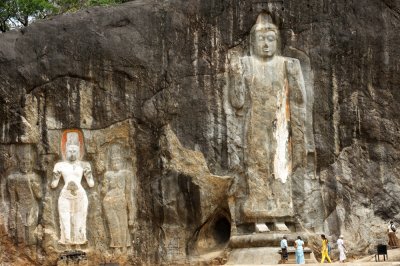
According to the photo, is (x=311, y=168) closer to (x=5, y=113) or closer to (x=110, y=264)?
(x=110, y=264)

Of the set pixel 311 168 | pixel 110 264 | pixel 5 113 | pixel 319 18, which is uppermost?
pixel 319 18

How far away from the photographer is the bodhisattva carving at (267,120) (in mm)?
18922

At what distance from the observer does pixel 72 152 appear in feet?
63.4

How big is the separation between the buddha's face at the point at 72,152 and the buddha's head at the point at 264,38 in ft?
13.2

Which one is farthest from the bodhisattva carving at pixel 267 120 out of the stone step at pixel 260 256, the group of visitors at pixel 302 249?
the group of visitors at pixel 302 249

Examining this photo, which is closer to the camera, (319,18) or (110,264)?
(110,264)

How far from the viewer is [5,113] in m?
19.2

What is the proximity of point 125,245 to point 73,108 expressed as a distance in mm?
2898

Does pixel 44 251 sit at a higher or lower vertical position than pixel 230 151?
lower

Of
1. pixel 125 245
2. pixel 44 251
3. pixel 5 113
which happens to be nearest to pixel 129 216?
pixel 125 245

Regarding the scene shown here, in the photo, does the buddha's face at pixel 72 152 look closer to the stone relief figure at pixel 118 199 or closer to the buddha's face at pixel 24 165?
the stone relief figure at pixel 118 199

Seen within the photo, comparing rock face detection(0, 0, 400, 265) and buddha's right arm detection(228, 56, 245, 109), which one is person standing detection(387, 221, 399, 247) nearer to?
rock face detection(0, 0, 400, 265)

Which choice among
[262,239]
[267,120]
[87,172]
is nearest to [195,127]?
[267,120]

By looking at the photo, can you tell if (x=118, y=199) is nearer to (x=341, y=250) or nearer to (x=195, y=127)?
(x=195, y=127)
